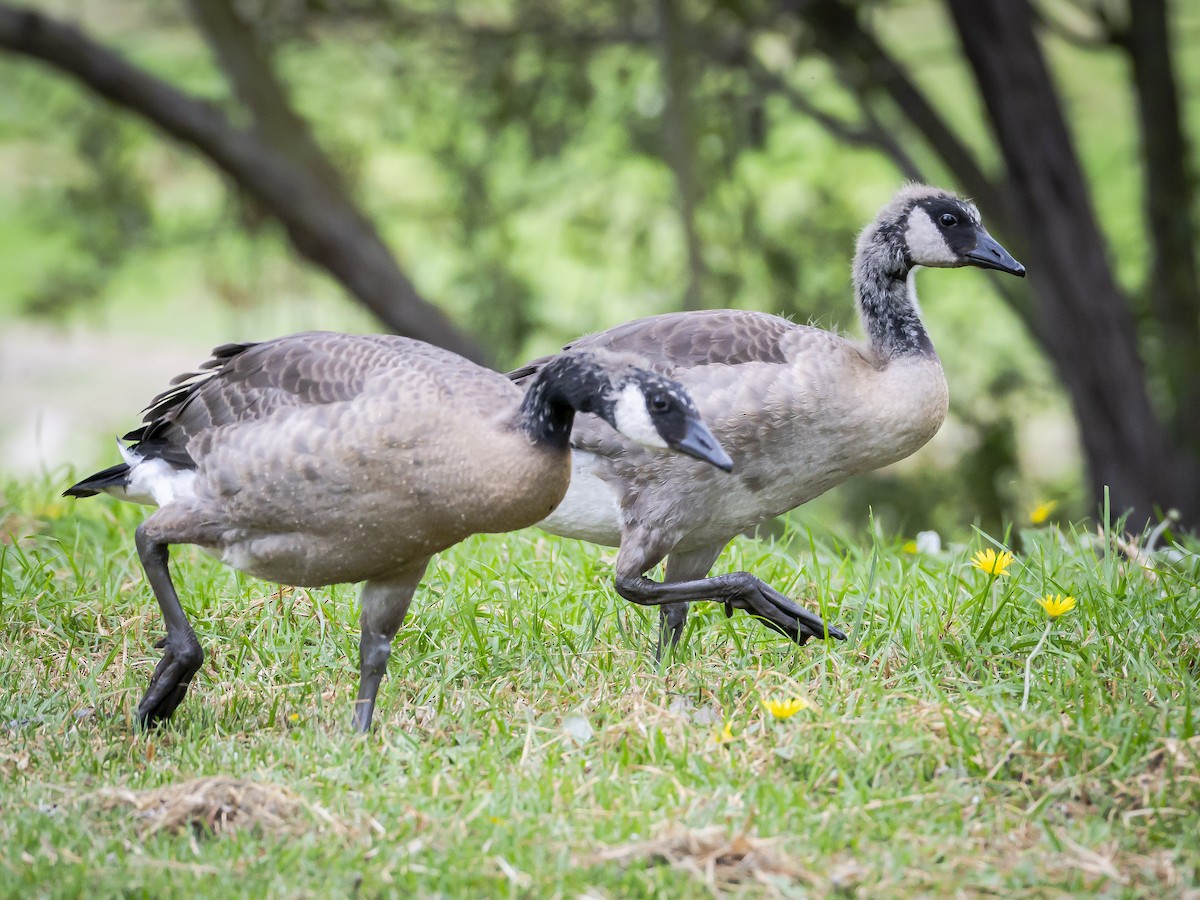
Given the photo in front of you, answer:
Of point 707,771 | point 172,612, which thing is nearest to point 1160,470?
point 707,771

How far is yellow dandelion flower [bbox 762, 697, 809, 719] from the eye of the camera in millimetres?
3904

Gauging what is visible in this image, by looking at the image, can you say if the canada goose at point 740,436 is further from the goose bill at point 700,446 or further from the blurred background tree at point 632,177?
the blurred background tree at point 632,177

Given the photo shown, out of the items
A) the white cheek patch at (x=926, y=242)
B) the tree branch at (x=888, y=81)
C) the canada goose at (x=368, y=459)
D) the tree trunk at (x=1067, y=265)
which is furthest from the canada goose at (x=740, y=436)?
the tree branch at (x=888, y=81)

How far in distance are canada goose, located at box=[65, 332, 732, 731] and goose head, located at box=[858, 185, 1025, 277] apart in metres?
1.65

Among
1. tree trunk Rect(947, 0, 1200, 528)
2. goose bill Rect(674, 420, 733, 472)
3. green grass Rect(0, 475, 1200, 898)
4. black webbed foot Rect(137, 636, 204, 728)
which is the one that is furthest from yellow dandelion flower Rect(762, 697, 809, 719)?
tree trunk Rect(947, 0, 1200, 528)

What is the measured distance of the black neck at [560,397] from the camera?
3781 mm

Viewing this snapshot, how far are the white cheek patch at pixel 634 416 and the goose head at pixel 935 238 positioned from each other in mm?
1741

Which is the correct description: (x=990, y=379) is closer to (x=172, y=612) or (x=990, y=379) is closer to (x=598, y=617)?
(x=598, y=617)

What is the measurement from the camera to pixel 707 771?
3.77m

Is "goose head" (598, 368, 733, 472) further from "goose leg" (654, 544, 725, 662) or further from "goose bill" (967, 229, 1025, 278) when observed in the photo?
"goose bill" (967, 229, 1025, 278)

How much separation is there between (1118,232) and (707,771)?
10.0 meters

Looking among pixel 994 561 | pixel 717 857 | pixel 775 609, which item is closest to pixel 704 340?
pixel 775 609

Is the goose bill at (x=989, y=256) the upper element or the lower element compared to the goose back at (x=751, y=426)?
upper

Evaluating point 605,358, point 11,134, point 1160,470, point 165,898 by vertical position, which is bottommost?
point 1160,470
